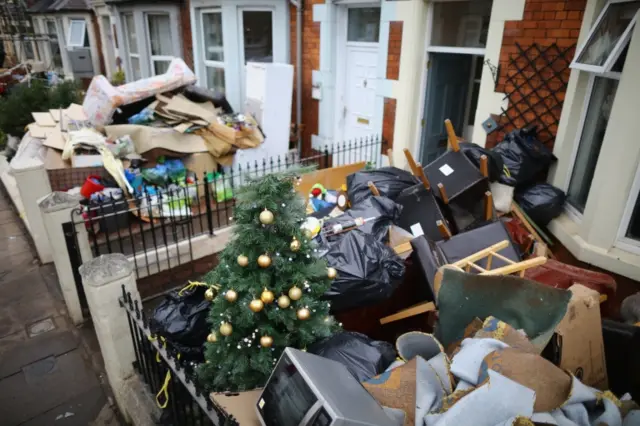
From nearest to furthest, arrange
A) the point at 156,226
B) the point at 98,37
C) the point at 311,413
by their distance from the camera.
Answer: the point at 311,413 < the point at 156,226 < the point at 98,37

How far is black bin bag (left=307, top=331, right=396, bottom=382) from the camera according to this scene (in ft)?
7.30

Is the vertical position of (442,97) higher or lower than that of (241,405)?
higher

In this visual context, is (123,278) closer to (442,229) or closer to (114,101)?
(442,229)

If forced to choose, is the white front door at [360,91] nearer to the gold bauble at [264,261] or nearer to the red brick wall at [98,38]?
the gold bauble at [264,261]

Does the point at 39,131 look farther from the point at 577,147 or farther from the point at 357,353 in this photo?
the point at 577,147

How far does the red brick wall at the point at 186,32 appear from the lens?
823cm

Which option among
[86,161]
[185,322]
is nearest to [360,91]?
[86,161]

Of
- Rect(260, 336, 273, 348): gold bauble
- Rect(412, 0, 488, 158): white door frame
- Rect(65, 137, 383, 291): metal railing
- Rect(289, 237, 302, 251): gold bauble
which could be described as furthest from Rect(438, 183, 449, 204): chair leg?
Rect(260, 336, 273, 348): gold bauble

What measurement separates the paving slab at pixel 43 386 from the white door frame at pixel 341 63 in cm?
484

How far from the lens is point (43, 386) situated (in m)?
3.30

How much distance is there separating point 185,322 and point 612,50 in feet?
13.3

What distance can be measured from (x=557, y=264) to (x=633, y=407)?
1536mm

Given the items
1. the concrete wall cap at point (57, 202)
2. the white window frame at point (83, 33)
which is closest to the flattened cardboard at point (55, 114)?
the concrete wall cap at point (57, 202)

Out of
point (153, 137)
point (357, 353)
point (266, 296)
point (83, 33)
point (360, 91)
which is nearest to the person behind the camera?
point (266, 296)
